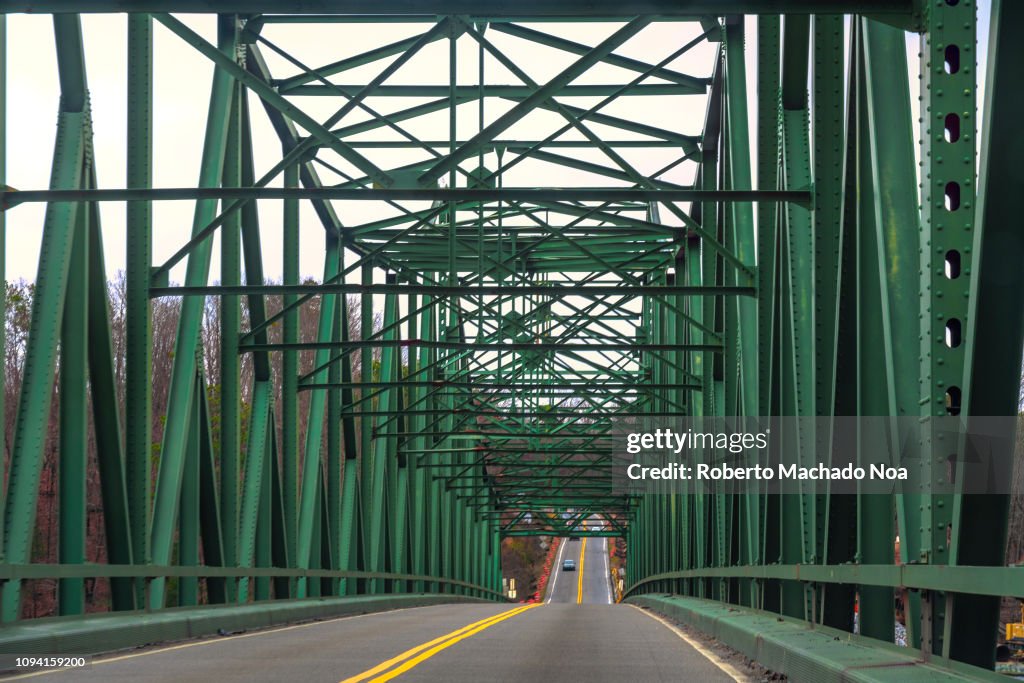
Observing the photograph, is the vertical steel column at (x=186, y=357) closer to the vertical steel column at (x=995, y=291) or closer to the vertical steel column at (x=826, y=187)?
the vertical steel column at (x=826, y=187)

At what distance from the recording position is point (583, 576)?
4400 inches

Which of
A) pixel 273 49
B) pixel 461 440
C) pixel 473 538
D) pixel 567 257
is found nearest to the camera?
pixel 273 49

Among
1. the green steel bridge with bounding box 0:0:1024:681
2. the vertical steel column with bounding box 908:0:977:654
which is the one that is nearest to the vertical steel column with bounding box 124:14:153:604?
the green steel bridge with bounding box 0:0:1024:681

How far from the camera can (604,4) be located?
28.6 feet

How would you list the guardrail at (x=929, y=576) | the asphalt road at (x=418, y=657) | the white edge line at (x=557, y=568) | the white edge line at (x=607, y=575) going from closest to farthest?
the guardrail at (x=929, y=576) → the asphalt road at (x=418, y=657) → the white edge line at (x=557, y=568) → the white edge line at (x=607, y=575)

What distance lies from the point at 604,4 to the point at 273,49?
1146 centimetres

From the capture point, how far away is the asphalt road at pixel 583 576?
9575 centimetres

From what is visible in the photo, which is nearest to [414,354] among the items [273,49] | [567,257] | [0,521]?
[567,257]

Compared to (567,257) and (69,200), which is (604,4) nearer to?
(69,200)

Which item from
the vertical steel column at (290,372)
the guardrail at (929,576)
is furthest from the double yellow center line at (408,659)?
the vertical steel column at (290,372)

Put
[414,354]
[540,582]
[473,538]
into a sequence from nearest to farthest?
[414,354]
[473,538]
[540,582]

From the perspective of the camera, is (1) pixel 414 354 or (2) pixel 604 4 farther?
(1) pixel 414 354

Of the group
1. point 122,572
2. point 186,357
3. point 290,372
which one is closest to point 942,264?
point 122,572

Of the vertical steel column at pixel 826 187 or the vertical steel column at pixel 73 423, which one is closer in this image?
the vertical steel column at pixel 826 187
